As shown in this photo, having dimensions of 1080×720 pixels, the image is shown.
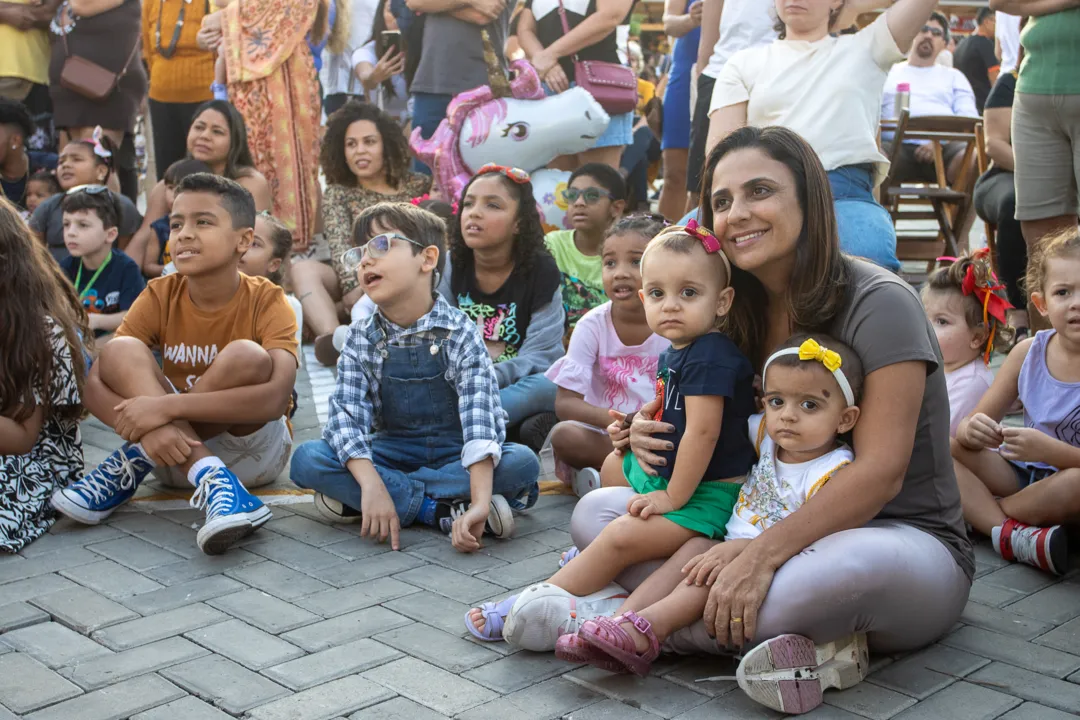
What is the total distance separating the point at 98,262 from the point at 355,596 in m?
3.48

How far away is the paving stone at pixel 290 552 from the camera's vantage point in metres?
3.26

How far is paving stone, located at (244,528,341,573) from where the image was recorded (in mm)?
3260

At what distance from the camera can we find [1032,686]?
246 centimetres

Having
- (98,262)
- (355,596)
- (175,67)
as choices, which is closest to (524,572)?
(355,596)

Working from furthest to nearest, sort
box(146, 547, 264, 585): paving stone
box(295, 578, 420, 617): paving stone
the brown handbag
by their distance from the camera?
the brown handbag
box(146, 547, 264, 585): paving stone
box(295, 578, 420, 617): paving stone

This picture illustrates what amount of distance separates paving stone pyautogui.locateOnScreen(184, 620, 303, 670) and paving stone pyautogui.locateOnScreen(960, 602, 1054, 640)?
1582 millimetres

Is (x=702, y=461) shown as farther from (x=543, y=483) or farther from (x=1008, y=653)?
(x=543, y=483)

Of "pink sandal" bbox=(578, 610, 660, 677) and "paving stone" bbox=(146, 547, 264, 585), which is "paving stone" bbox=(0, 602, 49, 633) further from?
"pink sandal" bbox=(578, 610, 660, 677)

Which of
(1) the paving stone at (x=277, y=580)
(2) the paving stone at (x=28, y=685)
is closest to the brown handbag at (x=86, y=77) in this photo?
(1) the paving stone at (x=277, y=580)

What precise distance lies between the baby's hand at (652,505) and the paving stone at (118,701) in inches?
40.7

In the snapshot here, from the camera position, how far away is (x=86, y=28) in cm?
713

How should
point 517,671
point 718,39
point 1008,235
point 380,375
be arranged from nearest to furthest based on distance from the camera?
1. point 517,671
2. point 380,375
3. point 718,39
4. point 1008,235

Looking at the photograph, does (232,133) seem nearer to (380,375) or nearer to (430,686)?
(380,375)

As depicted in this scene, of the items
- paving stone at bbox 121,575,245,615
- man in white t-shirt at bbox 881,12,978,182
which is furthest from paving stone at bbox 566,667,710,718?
man in white t-shirt at bbox 881,12,978,182
